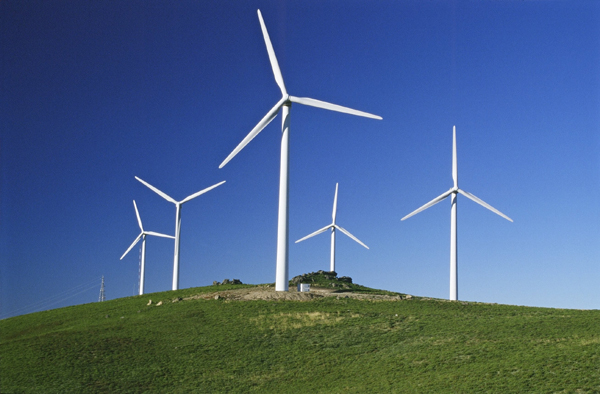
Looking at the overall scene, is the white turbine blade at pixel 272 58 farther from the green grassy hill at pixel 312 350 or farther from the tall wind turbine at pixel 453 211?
the green grassy hill at pixel 312 350

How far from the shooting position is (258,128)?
7312 cm

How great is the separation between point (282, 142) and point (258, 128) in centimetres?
418

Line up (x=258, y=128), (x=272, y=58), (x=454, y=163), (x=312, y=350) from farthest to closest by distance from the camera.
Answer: (x=454, y=163)
(x=272, y=58)
(x=258, y=128)
(x=312, y=350)

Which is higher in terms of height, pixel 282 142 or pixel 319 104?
pixel 319 104

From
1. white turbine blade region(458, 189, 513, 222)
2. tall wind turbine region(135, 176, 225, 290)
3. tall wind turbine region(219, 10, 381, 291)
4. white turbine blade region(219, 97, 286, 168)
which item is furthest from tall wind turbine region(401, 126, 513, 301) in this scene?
tall wind turbine region(135, 176, 225, 290)

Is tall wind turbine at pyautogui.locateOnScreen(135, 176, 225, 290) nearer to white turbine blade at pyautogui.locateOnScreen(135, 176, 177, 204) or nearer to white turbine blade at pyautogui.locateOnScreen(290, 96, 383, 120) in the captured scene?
white turbine blade at pyautogui.locateOnScreen(135, 176, 177, 204)

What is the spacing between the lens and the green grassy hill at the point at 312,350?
131 ft

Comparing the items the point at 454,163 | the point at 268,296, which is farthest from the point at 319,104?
the point at 454,163

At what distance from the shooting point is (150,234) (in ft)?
371

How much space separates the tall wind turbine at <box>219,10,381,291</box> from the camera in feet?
234

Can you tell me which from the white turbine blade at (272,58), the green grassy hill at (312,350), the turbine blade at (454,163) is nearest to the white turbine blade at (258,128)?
the white turbine blade at (272,58)

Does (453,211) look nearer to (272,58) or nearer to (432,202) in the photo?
(432,202)

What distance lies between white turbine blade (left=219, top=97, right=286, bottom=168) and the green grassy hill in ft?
66.7

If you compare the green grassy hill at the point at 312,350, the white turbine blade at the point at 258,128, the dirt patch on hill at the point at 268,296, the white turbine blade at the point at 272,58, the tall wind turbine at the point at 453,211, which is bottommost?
the green grassy hill at the point at 312,350
